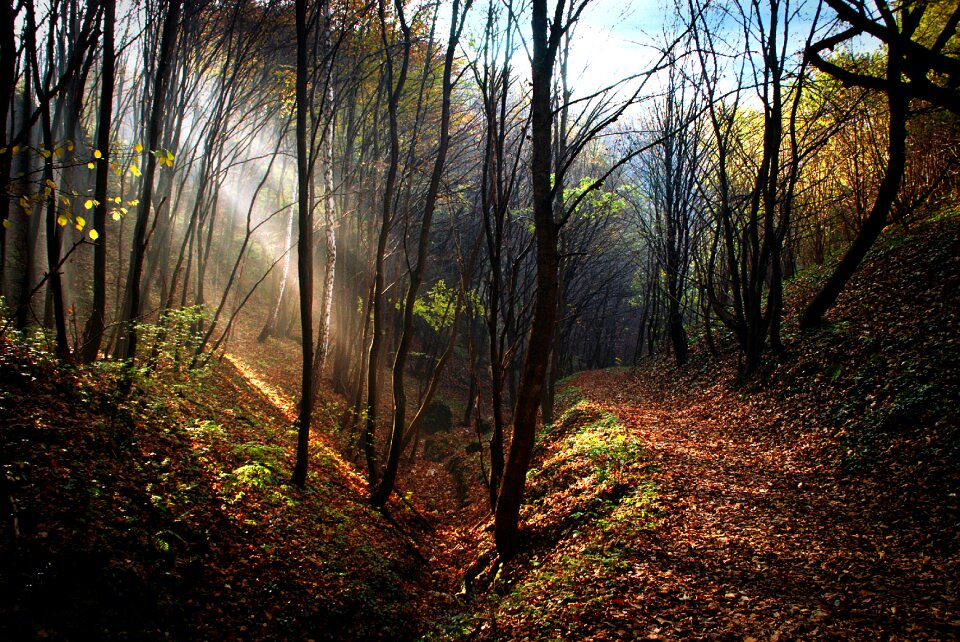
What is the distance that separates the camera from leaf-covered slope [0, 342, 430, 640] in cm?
340

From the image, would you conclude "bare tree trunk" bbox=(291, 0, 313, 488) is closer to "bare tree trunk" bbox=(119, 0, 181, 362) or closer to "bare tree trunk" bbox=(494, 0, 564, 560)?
"bare tree trunk" bbox=(119, 0, 181, 362)

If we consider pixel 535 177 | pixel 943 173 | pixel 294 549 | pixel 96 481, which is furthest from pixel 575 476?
pixel 943 173

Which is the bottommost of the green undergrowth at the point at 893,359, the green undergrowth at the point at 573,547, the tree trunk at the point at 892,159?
the green undergrowth at the point at 573,547

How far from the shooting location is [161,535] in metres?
4.22

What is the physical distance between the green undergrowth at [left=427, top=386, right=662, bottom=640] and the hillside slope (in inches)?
1.0

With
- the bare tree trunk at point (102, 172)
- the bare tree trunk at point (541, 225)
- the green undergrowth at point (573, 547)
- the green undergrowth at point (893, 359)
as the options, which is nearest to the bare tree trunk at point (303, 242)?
the bare tree trunk at point (102, 172)

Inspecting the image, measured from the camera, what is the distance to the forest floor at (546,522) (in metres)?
3.64

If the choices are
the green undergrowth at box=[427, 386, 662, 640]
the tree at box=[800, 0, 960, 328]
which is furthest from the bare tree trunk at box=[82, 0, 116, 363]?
the tree at box=[800, 0, 960, 328]

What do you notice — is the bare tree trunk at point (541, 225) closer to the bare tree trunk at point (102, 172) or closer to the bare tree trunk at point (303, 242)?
the bare tree trunk at point (303, 242)

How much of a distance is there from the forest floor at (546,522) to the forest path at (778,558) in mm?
23

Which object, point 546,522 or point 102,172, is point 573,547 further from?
point 102,172

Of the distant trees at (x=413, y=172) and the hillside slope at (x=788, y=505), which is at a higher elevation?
the distant trees at (x=413, y=172)

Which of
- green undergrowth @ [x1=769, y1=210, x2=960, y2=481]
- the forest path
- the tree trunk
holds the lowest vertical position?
the forest path

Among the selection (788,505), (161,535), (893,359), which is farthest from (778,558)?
(161,535)
